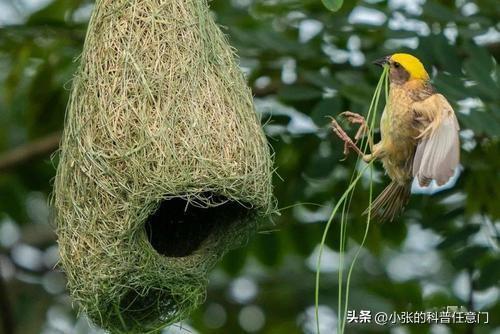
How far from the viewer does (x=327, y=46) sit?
168 inches

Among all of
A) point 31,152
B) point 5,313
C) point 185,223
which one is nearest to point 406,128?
point 185,223

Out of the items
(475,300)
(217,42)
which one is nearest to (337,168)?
(475,300)

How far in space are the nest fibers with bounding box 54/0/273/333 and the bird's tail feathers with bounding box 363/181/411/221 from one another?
486mm

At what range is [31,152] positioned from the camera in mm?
4555

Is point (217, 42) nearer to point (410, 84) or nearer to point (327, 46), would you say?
point (410, 84)

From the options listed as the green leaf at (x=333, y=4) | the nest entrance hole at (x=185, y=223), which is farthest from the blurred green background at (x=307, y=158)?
the green leaf at (x=333, y=4)

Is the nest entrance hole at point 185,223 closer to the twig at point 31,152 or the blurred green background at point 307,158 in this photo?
the blurred green background at point 307,158

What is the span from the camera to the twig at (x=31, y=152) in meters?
4.55

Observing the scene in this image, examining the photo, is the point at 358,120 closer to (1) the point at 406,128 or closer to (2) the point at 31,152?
(1) the point at 406,128

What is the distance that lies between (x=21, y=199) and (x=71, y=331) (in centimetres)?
62

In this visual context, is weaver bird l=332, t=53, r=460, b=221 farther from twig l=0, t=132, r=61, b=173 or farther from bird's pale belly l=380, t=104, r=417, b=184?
twig l=0, t=132, r=61, b=173

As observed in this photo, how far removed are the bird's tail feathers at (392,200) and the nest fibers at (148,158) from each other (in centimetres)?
49

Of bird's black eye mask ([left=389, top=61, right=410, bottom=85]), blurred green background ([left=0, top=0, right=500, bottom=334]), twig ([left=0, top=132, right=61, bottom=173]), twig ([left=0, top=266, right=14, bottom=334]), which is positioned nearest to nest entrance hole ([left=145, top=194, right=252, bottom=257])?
blurred green background ([left=0, top=0, right=500, bottom=334])

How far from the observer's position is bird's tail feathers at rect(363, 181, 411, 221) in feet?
11.8
